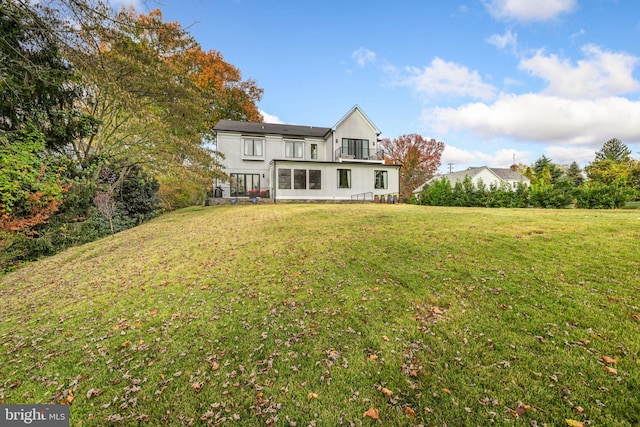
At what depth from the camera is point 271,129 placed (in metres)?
26.2

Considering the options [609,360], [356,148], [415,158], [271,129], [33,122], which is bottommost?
[609,360]

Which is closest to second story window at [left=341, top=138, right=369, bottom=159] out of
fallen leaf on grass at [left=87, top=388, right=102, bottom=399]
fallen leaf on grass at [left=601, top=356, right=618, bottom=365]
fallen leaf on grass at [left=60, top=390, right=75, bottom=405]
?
fallen leaf on grass at [left=601, top=356, right=618, bottom=365]

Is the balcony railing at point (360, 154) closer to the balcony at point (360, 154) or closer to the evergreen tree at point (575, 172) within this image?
the balcony at point (360, 154)

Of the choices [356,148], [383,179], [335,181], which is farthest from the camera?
[356,148]

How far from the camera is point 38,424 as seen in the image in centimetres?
288

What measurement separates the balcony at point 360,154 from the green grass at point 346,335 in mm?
18268

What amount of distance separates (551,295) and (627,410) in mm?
2492

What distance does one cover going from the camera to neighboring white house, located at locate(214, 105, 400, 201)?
2255 cm

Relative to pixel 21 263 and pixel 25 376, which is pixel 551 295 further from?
pixel 21 263

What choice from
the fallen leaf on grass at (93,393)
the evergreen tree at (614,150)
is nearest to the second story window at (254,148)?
the fallen leaf on grass at (93,393)

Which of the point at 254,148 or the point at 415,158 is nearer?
the point at 254,148

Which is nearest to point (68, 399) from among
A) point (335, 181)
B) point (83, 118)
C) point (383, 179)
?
point (83, 118)

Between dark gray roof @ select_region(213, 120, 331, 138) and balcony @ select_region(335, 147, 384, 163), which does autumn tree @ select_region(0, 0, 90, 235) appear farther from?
balcony @ select_region(335, 147, 384, 163)

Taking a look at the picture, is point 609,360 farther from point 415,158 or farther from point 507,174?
point 507,174
